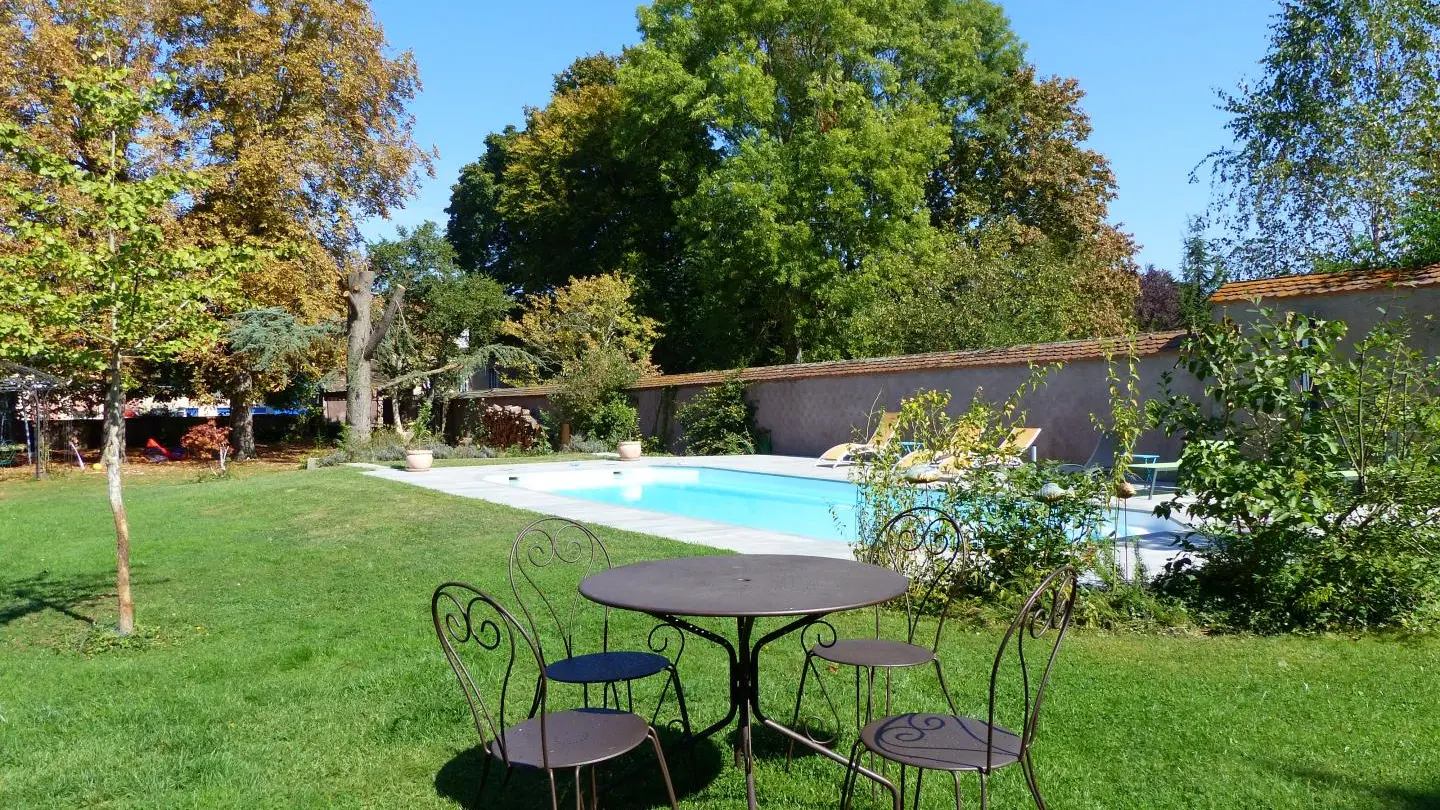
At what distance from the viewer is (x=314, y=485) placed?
520 inches

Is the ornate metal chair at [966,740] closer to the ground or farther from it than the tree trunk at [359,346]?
closer to the ground

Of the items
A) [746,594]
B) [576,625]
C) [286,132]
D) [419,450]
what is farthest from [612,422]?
[746,594]

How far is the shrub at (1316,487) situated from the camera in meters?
4.70

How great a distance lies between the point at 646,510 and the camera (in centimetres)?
1026

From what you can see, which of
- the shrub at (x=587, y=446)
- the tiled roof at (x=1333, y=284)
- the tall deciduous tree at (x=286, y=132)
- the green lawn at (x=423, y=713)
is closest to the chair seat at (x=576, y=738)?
the green lawn at (x=423, y=713)

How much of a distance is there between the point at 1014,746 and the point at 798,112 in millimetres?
25455

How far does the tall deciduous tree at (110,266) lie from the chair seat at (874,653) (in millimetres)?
4279

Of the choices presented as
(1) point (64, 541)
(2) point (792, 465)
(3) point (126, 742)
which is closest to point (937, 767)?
(3) point (126, 742)

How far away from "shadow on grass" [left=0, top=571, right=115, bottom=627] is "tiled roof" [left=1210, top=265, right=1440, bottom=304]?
→ 34.4 ft

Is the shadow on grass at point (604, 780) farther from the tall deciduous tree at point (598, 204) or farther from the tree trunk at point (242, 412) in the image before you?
the tall deciduous tree at point (598, 204)

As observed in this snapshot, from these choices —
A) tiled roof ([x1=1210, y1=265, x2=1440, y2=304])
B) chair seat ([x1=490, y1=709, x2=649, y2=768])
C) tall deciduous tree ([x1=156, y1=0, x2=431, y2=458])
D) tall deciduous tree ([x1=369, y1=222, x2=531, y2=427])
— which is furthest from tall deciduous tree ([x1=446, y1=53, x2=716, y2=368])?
chair seat ([x1=490, y1=709, x2=649, y2=768])

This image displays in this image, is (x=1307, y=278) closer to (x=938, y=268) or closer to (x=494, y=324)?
(x=938, y=268)

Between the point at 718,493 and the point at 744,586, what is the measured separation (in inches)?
470

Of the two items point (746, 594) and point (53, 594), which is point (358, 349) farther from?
point (746, 594)
